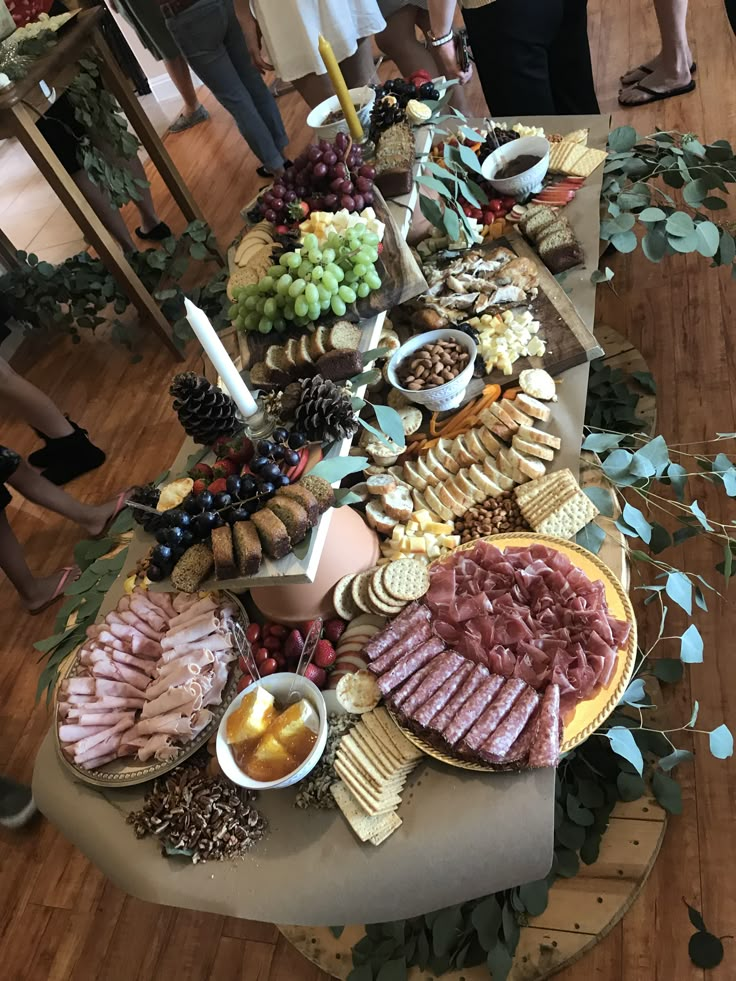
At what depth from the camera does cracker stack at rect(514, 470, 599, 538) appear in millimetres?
1386

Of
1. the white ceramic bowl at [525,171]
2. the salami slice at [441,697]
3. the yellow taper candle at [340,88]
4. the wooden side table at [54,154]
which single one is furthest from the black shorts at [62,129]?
the salami slice at [441,697]

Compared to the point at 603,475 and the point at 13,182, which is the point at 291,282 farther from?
the point at 13,182

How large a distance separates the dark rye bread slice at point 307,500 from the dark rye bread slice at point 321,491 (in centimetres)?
1

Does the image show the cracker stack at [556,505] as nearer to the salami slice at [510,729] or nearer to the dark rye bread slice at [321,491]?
the salami slice at [510,729]

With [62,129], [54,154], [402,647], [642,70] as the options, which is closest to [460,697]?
[402,647]

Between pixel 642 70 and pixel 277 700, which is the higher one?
pixel 277 700

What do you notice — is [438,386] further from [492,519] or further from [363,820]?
[363,820]

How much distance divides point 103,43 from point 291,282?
2295 millimetres

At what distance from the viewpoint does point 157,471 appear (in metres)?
2.91

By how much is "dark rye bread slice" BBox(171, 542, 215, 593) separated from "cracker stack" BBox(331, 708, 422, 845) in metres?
0.38

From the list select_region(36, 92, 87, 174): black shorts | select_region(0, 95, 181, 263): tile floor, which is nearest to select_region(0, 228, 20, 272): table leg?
select_region(0, 95, 181, 263): tile floor

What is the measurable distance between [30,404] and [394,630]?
198cm

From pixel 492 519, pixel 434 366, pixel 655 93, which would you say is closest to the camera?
pixel 492 519

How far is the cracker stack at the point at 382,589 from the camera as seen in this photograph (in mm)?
1326
